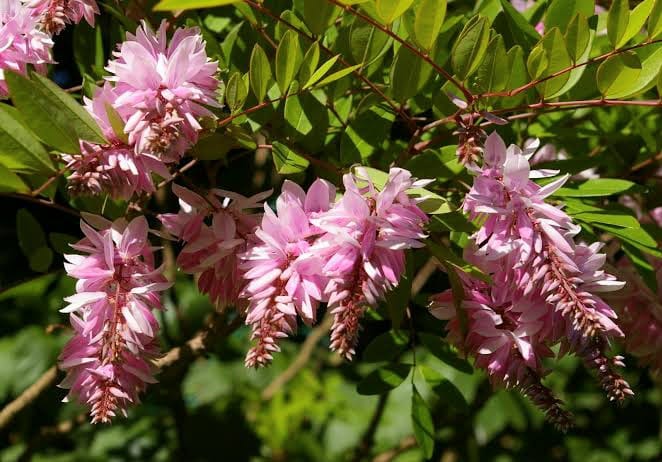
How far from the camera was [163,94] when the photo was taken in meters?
0.63

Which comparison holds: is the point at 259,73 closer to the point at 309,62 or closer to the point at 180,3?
the point at 309,62

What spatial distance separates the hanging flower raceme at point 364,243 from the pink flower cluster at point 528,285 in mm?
66

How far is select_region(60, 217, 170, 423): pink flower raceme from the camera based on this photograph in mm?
679

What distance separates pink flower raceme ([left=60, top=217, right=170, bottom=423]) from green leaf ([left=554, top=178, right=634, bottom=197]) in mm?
400

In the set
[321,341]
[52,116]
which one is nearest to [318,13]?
[52,116]

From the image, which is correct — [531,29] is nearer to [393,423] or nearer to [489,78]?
[489,78]

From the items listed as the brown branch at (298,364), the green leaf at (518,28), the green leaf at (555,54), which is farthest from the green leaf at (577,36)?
the brown branch at (298,364)

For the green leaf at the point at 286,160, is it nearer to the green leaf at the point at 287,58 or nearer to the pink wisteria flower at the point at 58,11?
the green leaf at the point at 287,58

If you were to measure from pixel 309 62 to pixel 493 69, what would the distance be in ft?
0.55

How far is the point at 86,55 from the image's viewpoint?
0.91 metres

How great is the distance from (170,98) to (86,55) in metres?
0.33

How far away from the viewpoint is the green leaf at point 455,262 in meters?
0.67

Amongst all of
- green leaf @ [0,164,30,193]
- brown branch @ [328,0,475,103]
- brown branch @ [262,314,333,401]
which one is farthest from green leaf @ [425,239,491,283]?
brown branch @ [262,314,333,401]

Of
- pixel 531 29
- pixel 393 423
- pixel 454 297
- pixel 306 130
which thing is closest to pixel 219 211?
pixel 306 130
